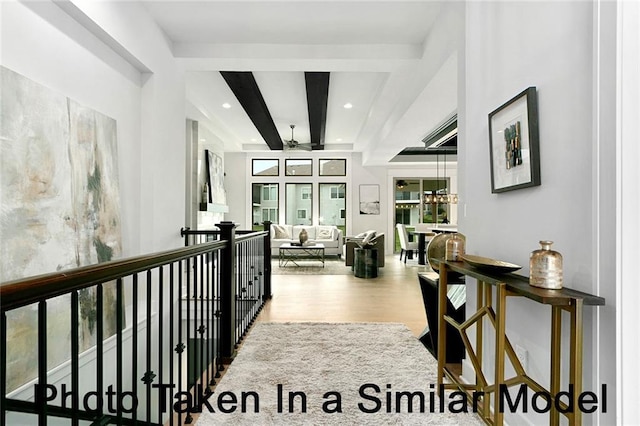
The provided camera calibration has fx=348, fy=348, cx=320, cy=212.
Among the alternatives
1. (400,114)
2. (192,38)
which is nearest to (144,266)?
(192,38)

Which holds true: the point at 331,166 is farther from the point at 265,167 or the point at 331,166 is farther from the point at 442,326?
the point at 442,326

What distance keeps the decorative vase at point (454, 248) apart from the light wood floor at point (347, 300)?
146 centimetres

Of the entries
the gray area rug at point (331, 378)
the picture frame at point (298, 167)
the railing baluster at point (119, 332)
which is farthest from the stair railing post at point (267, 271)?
the picture frame at point (298, 167)

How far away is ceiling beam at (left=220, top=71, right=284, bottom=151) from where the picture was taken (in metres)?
4.69

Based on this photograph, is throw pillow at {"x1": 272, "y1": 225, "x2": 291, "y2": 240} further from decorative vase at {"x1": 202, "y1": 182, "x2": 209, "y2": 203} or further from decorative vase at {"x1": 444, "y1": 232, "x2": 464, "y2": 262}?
decorative vase at {"x1": 444, "y1": 232, "x2": 464, "y2": 262}

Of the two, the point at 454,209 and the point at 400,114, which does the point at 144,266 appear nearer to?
the point at 400,114

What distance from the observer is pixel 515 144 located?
1.72 meters

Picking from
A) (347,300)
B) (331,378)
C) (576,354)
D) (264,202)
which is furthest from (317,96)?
(264,202)

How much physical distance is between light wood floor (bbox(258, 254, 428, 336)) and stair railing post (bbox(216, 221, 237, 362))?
1.07 meters

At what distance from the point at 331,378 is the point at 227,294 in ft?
3.39

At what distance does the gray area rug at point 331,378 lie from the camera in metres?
1.96

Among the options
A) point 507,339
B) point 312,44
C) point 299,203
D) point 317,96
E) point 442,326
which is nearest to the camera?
point 507,339

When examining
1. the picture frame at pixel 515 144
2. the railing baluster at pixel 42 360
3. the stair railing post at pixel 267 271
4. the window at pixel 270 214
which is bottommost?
the stair railing post at pixel 267 271

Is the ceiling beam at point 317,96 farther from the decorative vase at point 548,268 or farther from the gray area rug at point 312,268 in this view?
the decorative vase at point 548,268
